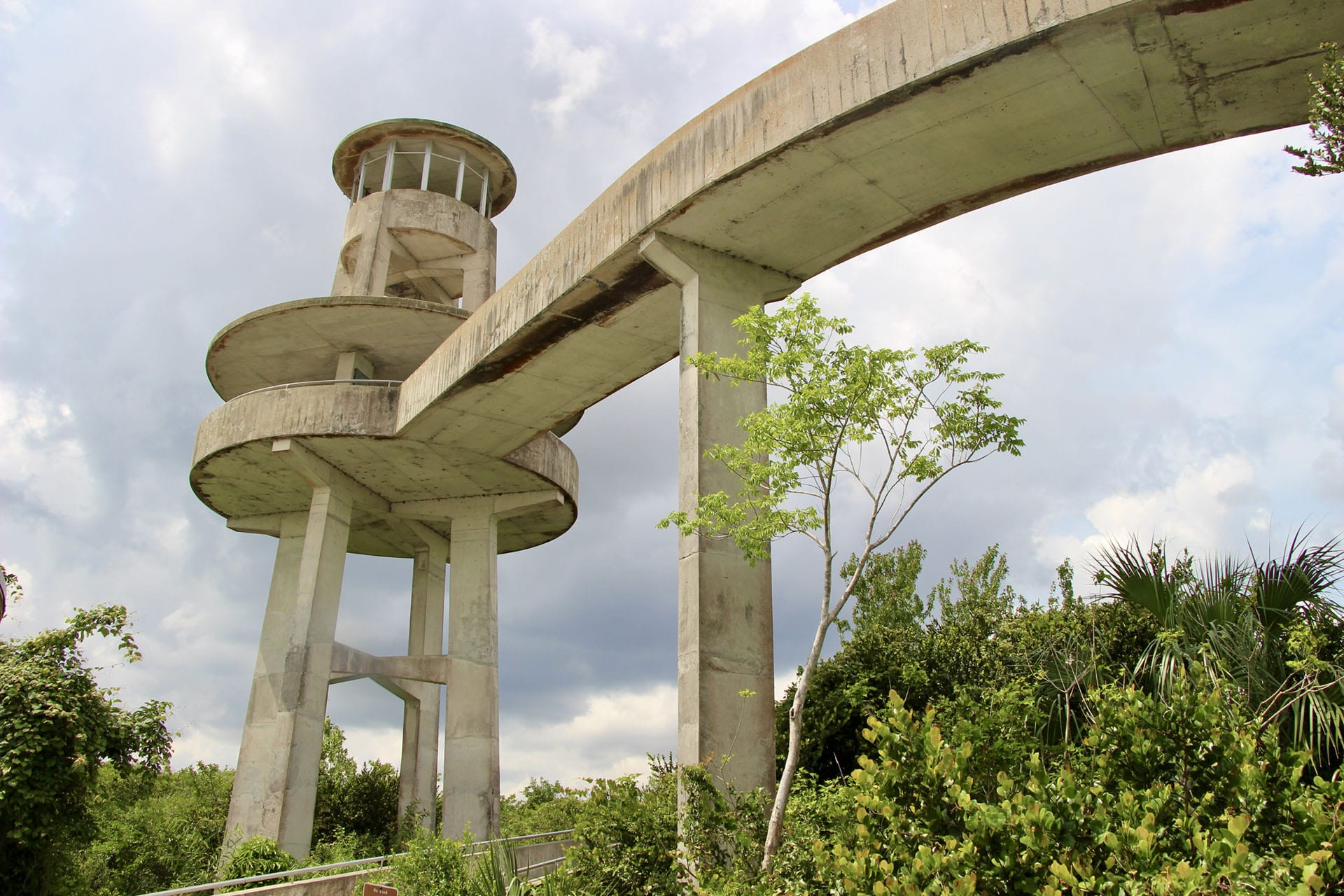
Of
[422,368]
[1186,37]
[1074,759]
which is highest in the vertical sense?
[422,368]

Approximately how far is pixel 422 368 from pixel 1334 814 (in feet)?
49.6

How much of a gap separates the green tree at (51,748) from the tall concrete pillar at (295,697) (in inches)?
166

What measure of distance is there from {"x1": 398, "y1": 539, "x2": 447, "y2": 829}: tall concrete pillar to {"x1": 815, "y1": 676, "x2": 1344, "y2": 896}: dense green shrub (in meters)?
19.8

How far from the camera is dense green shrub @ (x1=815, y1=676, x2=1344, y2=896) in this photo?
4.54 m

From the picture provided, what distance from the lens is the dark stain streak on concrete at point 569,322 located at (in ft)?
40.6

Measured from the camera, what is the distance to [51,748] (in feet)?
44.2

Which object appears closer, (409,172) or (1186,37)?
(1186,37)

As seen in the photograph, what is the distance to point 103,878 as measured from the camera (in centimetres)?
1686

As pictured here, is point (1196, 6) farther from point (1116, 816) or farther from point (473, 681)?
point (473, 681)

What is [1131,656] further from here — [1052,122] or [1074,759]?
[1052,122]

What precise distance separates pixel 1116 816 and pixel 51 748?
44.9ft

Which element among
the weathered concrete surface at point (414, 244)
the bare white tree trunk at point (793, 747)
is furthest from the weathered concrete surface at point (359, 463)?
the bare white tree trunk at point (793, 747)

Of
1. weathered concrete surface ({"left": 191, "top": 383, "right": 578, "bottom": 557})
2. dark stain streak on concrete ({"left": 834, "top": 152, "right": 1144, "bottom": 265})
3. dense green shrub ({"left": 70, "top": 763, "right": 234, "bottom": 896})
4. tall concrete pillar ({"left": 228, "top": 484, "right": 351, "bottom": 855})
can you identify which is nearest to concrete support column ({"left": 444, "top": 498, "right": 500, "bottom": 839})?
weathered concrete surface ({"left": 191, "top": 383, "right": 578, "bottom": 557})

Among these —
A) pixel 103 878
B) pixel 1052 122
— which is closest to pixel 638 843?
pixel 1052 122
